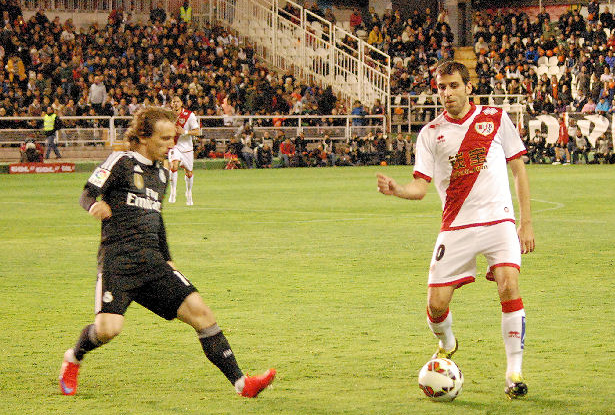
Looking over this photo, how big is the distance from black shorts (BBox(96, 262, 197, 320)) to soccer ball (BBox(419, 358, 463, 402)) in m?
1.47

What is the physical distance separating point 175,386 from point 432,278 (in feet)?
5.66

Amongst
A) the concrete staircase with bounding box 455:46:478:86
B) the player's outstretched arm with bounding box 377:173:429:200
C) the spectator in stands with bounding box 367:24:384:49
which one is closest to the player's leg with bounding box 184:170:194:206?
the player's outstretched arm with bounding box 377:173:429:200

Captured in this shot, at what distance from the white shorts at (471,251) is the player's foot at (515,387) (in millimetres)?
639

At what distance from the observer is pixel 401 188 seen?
6.26m

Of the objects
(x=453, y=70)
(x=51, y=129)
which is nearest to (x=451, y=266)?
(x=453, y=70)

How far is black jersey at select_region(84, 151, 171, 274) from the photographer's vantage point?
6109mm

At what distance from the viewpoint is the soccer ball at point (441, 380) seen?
237 inches

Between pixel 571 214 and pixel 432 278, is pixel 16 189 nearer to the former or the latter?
pixel 571 214

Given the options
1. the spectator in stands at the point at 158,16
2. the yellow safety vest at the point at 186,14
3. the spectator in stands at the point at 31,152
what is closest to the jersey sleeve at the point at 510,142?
the spectator in stands at the point at 31,152

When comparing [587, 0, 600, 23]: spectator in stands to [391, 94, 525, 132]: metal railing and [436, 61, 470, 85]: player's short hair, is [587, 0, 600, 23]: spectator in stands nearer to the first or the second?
[391, 94, 525, 132]: metal railing

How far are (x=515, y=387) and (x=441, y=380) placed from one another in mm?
424

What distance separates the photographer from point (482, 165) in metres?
6.51

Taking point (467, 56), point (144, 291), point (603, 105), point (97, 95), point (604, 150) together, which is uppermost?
point (467, 56)

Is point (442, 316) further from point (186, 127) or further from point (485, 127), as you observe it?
point (186, 127)
